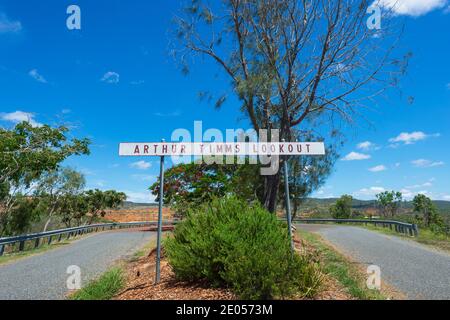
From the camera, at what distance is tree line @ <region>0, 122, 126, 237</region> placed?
657 inches

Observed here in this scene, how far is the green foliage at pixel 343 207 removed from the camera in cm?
5379

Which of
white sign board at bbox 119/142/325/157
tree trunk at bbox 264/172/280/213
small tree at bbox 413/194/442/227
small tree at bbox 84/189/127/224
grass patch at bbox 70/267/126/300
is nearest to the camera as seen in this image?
white sign board at bbox 119/142/325/157

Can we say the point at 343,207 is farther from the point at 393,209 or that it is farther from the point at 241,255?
the point at 241,255

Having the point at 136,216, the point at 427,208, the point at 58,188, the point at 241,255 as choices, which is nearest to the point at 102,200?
the point at 58,188

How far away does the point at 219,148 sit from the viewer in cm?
555

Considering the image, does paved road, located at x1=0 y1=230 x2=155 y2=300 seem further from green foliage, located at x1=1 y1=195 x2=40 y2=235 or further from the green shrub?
green foliage, located at x1=1 y1=195 x2=40 y2=235

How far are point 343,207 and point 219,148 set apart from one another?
54.5 meters

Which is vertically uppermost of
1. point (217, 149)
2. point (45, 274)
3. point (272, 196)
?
point (217, 149)

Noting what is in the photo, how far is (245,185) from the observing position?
1739cm

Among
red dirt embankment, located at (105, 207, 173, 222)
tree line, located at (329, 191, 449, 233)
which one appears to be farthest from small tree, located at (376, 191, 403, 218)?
red dirt embankment, located at (105, 207, 173, 222)

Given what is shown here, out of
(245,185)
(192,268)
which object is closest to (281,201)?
(245,185)

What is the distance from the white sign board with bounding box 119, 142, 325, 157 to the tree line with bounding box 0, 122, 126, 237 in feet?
43.9
